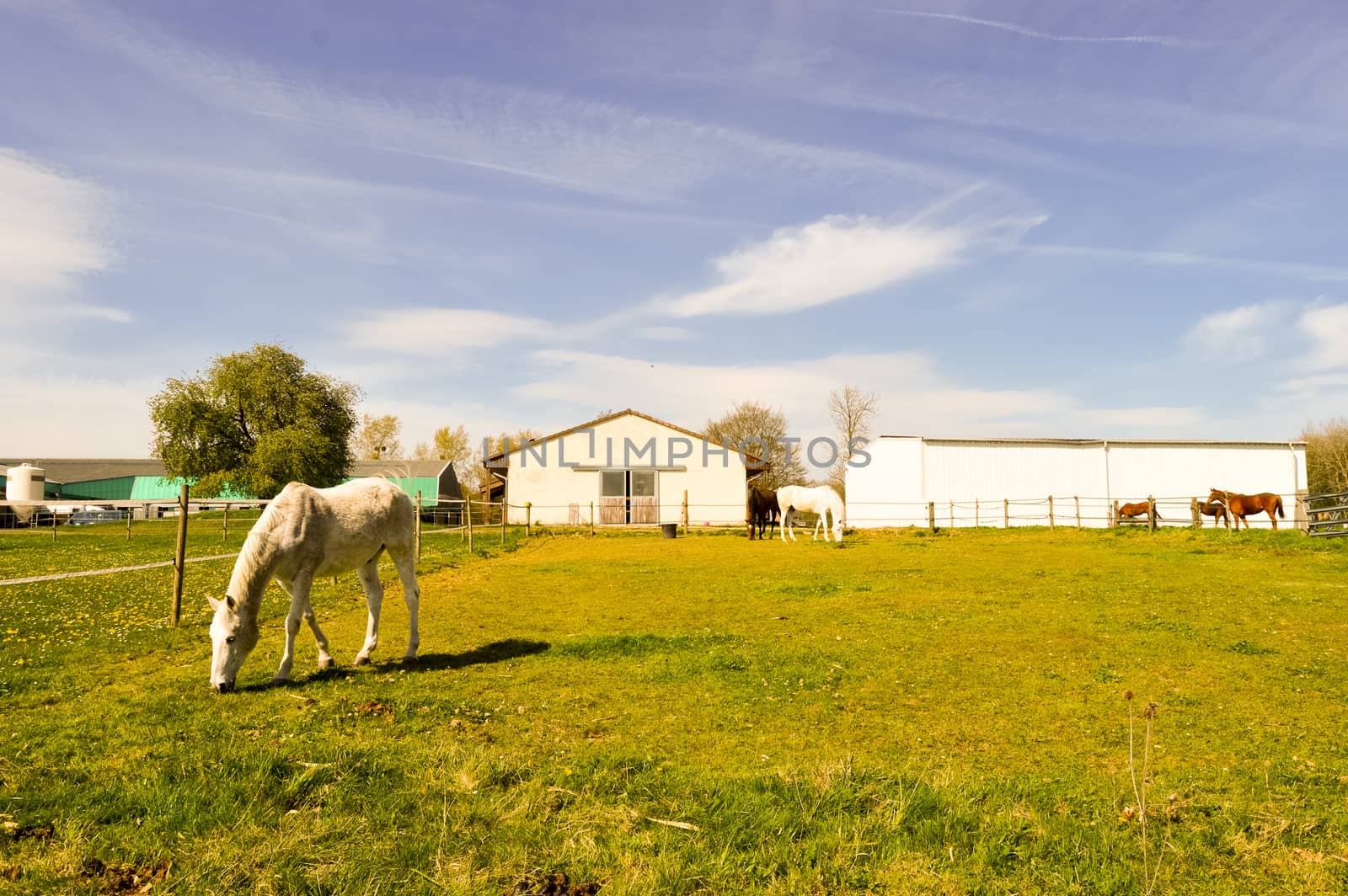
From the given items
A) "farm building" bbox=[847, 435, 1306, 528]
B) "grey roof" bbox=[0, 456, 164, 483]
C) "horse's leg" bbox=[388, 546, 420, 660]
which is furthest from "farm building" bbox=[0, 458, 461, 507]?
"horse's leg" bbox=[388, 546, 420, 660]

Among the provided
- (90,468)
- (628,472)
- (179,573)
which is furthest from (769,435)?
(90,468)

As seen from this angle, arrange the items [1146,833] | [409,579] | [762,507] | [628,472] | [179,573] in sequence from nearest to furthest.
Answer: [1146,833] → [409,579] → [179,573] → [762,507] → [628,472]

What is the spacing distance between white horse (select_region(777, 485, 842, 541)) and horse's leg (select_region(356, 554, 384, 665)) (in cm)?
2164

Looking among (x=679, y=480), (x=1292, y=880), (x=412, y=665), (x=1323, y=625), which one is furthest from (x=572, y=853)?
(x=679, y=480)

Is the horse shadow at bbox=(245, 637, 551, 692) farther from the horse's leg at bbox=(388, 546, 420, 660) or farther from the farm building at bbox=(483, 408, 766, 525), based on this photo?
the farm building at bbox=(483, 408, 766, 525)

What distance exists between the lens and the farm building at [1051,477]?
125 feet

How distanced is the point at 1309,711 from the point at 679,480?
34275 mm

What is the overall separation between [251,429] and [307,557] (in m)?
55.0

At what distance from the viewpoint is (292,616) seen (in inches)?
297

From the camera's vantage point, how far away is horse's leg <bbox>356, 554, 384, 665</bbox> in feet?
27.4

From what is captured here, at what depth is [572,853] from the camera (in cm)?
398

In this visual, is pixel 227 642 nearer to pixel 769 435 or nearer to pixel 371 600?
pixel 371 600

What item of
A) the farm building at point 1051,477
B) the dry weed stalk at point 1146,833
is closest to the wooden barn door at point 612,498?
the farm building at point 1051,477

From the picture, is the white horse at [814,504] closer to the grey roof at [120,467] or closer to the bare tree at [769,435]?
the bare tree at [769,435]
